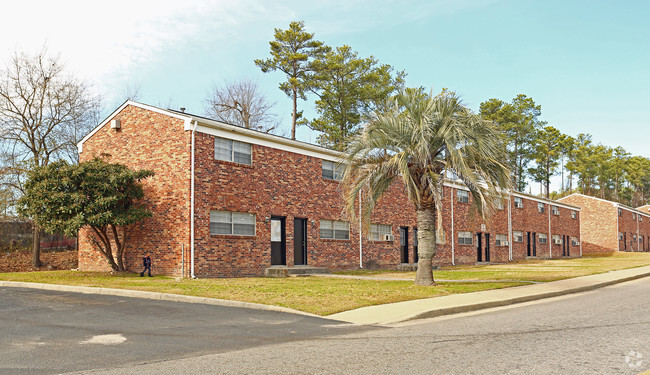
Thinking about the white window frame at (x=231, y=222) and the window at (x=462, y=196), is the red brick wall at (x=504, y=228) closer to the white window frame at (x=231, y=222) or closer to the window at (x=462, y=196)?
the window at (x=462, y=196)

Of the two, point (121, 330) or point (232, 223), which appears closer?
point (121, 330)

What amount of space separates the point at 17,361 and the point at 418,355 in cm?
530

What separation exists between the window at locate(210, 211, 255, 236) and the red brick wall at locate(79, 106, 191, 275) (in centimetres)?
124

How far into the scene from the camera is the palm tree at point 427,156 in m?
16.2

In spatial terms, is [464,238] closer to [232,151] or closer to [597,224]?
[232,151]

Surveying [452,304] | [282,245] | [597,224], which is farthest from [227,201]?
[597,224]

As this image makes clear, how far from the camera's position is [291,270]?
22594 mm

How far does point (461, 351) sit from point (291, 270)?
15522mm

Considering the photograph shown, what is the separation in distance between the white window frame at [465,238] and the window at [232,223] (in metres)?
19.2

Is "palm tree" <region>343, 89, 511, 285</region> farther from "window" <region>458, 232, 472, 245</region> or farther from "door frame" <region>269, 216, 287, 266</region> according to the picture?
"window" <region>458, 232, 472, 245</region>

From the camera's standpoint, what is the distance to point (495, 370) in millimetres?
6301

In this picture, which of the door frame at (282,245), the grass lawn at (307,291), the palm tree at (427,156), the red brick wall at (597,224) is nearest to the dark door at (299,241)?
the door frame at (282,245)

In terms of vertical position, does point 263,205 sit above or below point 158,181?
below

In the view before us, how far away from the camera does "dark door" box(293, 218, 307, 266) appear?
23891 mm
